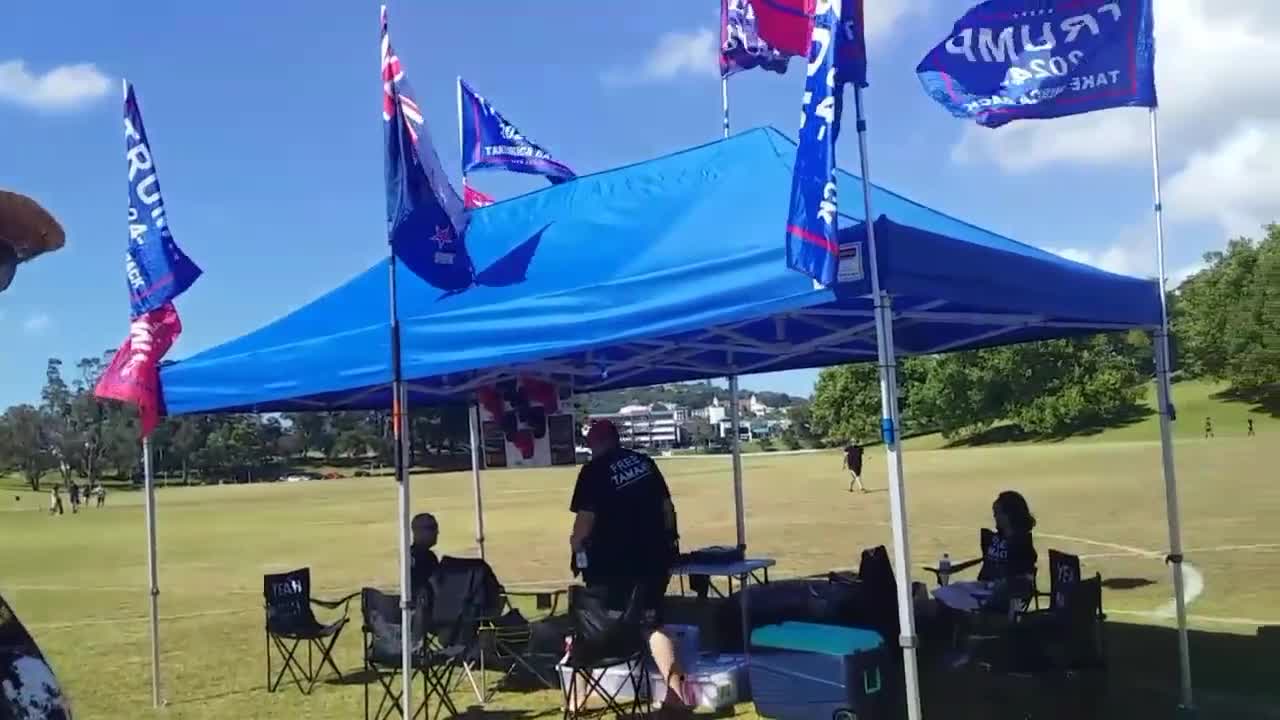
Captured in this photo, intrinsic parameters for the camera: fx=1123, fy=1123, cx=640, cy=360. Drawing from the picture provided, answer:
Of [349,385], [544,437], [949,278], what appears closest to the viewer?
[949,278]

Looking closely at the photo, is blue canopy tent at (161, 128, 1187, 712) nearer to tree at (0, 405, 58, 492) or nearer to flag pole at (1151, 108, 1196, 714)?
flag pole at (1151, 108, 1196, 714)

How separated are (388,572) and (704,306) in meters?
11.9

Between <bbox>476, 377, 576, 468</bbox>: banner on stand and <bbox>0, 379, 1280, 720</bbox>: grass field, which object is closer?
<bbox>476, 377, 576, 468</bbox>: banner on stand

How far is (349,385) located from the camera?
6328 mm

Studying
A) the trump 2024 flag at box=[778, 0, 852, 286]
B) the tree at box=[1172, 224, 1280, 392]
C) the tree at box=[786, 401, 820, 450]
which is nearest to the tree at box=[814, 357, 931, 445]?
the tree at box=[786, 401, 820, 450]

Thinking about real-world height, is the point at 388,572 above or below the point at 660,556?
below

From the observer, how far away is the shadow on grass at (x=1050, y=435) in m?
73.3

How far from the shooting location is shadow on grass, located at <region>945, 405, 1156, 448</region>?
73.3m

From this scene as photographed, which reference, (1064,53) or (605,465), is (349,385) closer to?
(605,465)

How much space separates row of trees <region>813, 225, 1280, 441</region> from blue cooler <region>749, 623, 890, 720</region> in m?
67.2

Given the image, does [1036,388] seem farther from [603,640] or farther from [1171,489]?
[603,640]

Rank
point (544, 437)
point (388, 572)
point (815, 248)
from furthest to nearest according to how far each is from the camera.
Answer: point (388, 572) → point (544, 437) → point (815, 248)

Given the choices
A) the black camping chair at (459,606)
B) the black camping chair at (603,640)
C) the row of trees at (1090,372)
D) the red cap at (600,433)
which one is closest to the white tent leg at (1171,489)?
the black camping chair at (603,640)

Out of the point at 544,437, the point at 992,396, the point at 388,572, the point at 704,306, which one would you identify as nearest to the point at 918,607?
the point at 544,437
